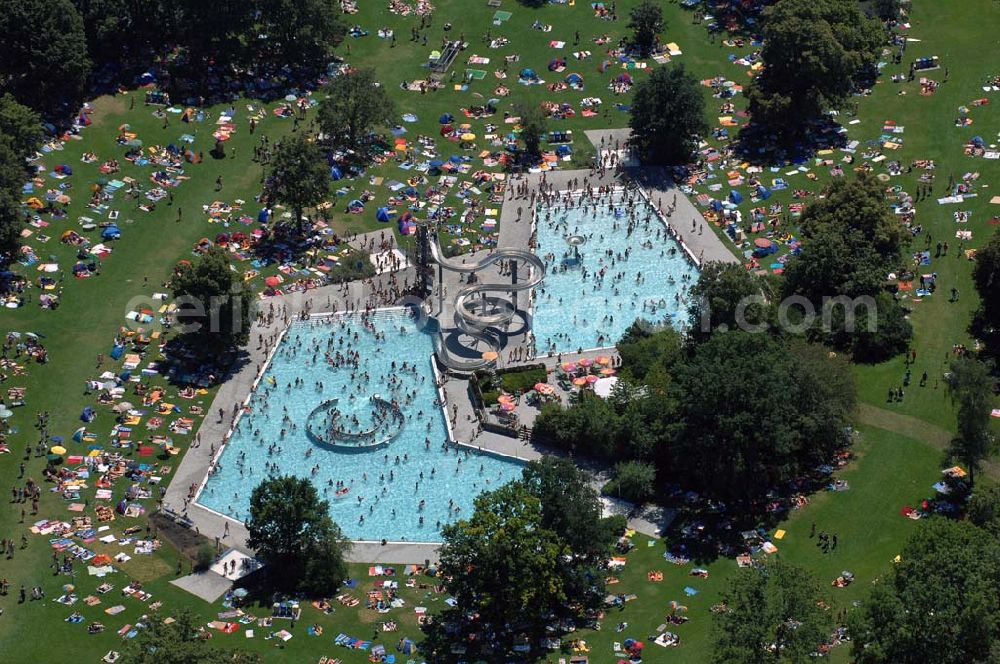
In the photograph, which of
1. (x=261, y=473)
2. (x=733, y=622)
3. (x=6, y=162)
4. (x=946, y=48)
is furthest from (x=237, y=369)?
(x=946, y=48)

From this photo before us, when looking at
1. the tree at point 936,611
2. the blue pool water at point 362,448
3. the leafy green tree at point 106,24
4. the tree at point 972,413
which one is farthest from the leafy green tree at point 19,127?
the tree at point 936,611

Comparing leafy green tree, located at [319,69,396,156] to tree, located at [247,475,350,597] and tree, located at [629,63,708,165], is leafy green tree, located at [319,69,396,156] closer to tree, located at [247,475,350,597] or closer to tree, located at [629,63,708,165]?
tree, located at [629,63,708,165]

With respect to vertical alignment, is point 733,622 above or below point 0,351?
below

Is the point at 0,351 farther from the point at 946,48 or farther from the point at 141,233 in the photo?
the point at 946,48

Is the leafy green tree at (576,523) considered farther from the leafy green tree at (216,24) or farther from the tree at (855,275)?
the leafy green tree at (216,24)

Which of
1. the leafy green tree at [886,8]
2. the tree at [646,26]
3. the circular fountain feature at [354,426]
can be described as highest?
the leafy green tree at [886,8]

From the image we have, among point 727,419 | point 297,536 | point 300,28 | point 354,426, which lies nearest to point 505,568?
point 297,536
